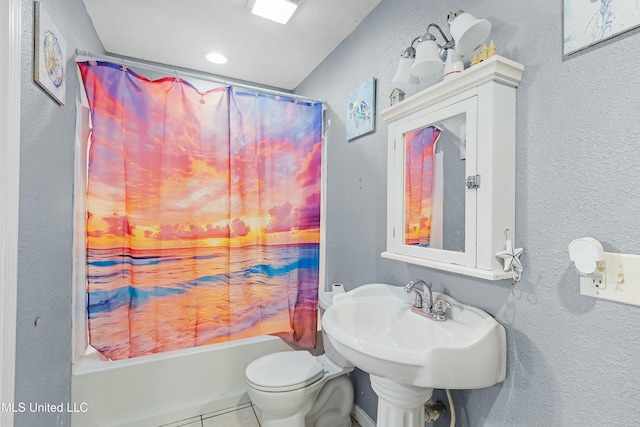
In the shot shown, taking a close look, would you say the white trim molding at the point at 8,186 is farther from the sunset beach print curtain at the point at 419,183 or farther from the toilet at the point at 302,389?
the sunset beach print curtain at the point at 419,183

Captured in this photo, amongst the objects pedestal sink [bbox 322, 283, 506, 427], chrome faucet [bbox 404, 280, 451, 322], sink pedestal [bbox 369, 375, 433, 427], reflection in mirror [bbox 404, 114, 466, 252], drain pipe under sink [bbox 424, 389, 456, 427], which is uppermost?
reflection in mirror [bbox 404, 114, 466, 252]

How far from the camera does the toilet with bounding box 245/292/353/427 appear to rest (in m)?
1.38

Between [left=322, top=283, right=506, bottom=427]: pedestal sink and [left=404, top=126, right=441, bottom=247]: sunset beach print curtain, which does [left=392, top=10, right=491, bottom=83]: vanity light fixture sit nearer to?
[left=404, top=126, right=441, bottom=247]: sunset beach print curtain

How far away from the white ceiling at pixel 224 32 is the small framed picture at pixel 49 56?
551mm

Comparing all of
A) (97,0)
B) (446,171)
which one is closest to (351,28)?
(446,171)

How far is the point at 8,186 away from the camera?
2.80 feet

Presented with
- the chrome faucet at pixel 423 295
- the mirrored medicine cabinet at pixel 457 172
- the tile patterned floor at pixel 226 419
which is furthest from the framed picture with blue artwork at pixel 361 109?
the tile patterned floor at pixel 226 419

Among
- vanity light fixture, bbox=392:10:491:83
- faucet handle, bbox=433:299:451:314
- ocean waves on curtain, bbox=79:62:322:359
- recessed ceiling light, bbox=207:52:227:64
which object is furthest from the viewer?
recessed ceiling light, bbox=207:52:227:64

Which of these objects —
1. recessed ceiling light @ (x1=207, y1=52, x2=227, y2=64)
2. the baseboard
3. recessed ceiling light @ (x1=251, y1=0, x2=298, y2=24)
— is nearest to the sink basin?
the baseboard

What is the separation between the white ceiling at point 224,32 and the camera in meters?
1.58

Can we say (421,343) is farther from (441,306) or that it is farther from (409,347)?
(441,306)

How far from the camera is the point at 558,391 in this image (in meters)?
0.81

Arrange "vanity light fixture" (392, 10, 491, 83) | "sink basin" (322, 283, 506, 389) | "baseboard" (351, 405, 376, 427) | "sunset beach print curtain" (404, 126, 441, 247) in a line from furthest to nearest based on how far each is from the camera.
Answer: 1. "baseboard" (351, 405, 376, 427)
2. "sunset beach print curtain" (404, 126, 441, 247)
3. "vanity light fixture" (392, 10, 491, 83)
4. "sink basin" (322, 283, 506, 389)

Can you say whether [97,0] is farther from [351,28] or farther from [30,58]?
[351,28]
